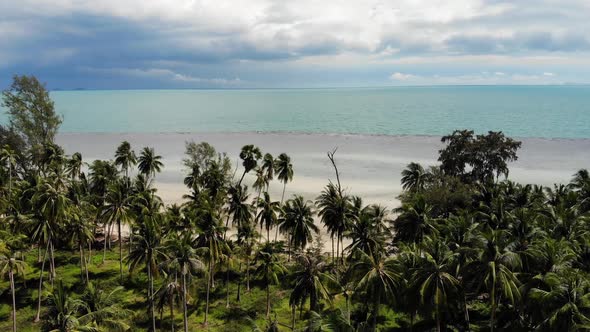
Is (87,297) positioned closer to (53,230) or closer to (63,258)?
(53,230)

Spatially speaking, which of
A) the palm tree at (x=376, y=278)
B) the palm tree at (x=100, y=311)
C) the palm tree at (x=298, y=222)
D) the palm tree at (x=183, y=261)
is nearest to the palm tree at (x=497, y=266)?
the palm tree at (x=376, y=278)

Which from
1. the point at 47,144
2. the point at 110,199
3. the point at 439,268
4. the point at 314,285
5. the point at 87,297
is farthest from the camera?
the point at 47,144

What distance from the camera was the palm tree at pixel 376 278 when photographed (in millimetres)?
33688

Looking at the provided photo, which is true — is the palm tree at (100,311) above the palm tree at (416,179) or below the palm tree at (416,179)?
below

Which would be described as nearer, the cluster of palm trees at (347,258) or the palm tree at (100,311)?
the palm tree at (100,311)

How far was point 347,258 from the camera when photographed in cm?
4838

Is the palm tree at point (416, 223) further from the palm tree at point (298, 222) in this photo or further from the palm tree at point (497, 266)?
the palm tree at point (497, 266)

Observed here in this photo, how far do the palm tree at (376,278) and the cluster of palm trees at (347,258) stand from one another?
0.11 meters

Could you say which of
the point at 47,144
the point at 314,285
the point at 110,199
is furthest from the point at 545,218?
the point at 47,144

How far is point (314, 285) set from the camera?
117 ft

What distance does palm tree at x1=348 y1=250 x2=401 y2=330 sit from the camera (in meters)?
33.7

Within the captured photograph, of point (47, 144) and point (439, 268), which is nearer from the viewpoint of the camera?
point (439, 268)

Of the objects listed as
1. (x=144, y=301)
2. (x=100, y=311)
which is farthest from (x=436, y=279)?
(x=144, y=301)

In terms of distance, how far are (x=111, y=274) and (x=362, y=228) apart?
33.1 meters
